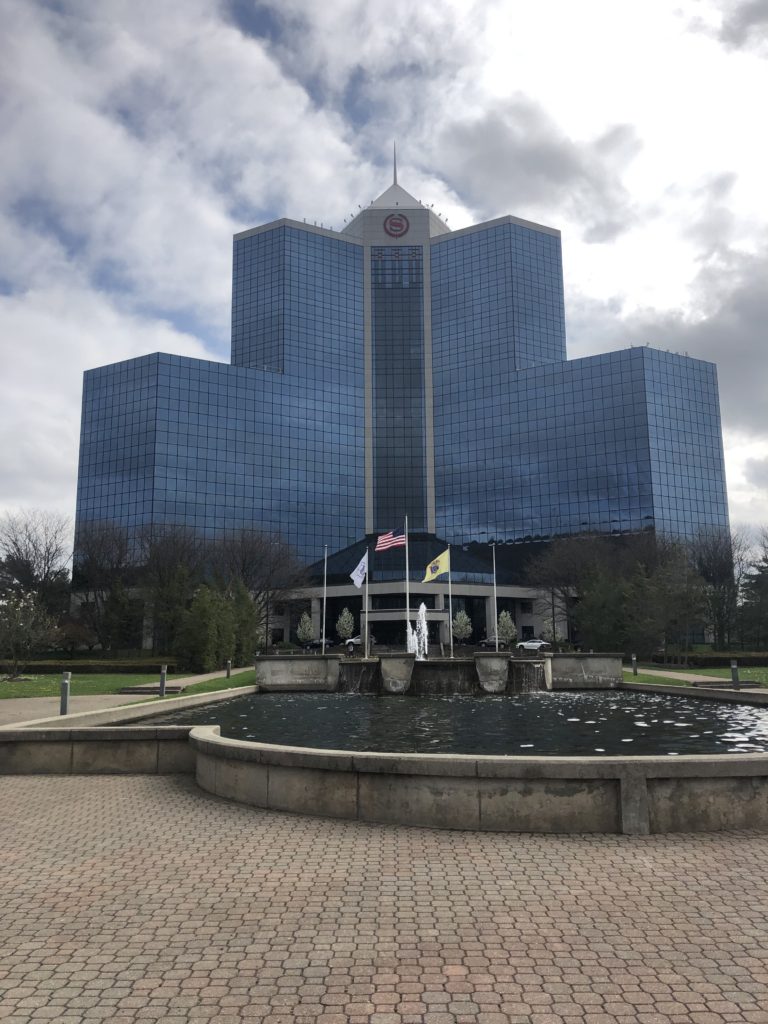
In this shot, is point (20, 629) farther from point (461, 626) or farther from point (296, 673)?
point (461, 626)

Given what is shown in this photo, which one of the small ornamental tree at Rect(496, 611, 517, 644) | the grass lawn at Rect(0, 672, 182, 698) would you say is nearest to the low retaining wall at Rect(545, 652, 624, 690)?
the grass lawn at Rect(0, 672, 182, 698)

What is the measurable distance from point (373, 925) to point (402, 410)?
130 meters

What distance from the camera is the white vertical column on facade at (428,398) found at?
130500 mm

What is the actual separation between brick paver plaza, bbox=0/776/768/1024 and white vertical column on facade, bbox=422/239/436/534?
120 metres

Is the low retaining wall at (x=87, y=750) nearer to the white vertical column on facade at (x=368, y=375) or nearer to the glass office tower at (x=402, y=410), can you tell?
the glass office tower at (x=402, y=410)

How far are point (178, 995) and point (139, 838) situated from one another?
4.53 metres

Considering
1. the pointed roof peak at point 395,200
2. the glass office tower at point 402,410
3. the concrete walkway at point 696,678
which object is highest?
the pointed roof peak at point 395,200

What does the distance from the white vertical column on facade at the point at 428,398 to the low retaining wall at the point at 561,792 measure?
119m

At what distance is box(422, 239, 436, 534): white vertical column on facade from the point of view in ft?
428

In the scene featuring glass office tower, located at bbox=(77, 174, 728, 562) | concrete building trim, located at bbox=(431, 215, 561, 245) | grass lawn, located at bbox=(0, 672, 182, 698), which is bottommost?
grass lawn, located at bbox=(0, 672, 182, 698)

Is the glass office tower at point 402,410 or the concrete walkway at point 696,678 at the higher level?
the glass office tower at point 402,410

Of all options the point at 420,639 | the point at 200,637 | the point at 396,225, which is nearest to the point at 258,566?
the point at 420,639

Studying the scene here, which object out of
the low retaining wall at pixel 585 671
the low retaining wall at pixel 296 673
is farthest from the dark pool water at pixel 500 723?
the low retaining wall at pixel 585 671

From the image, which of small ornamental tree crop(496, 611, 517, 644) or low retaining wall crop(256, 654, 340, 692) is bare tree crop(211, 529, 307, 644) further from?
low retaining wall crop(256, 654, 340, 692)
